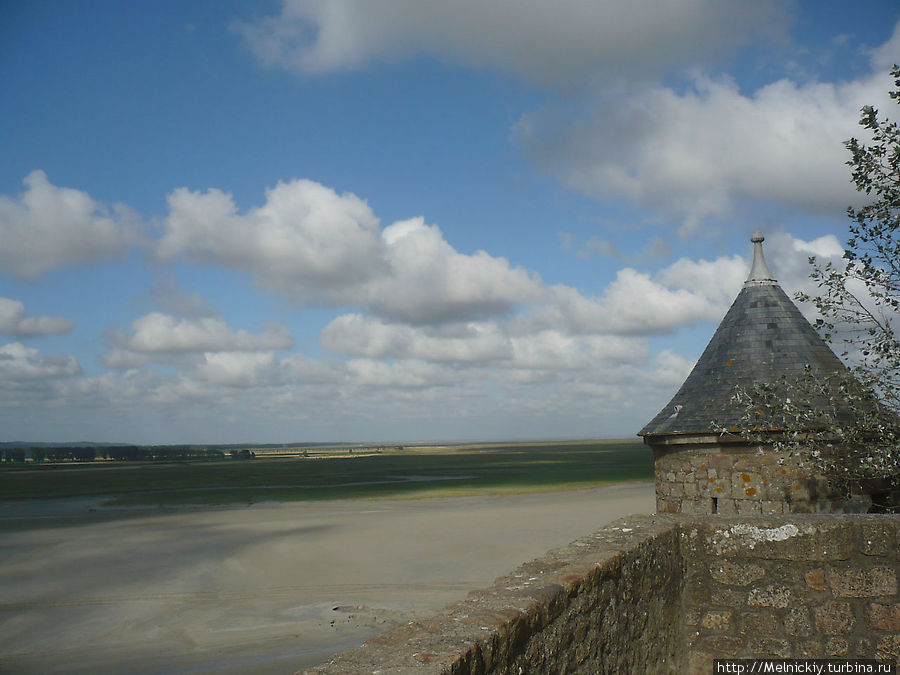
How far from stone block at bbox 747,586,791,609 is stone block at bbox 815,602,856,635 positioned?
0.20 m

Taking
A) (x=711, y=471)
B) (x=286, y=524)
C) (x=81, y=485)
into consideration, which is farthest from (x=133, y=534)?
(x=81, y=485)

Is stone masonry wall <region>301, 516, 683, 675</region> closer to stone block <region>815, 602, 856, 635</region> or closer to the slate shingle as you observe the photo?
stone block <region>815, 602, 856, 635</region>

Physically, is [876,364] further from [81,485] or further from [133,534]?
[81,485]

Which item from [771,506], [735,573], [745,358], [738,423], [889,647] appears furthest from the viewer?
[745,358]

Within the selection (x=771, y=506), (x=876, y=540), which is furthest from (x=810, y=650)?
(x=771, y=506)

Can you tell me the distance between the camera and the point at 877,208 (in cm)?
554

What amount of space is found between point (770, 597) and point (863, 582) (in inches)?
20.3

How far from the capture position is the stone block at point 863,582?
3.80m

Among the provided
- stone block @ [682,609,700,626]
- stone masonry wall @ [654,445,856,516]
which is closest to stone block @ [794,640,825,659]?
stone block @ [682,609,700,626]

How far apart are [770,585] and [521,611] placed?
6.95 feet

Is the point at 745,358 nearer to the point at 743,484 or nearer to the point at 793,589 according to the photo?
the point at 743,484

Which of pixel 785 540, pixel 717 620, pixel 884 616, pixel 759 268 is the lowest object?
pixel 717 620

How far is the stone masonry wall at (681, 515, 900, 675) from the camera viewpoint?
3.82 meters

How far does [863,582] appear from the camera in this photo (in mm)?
3842
